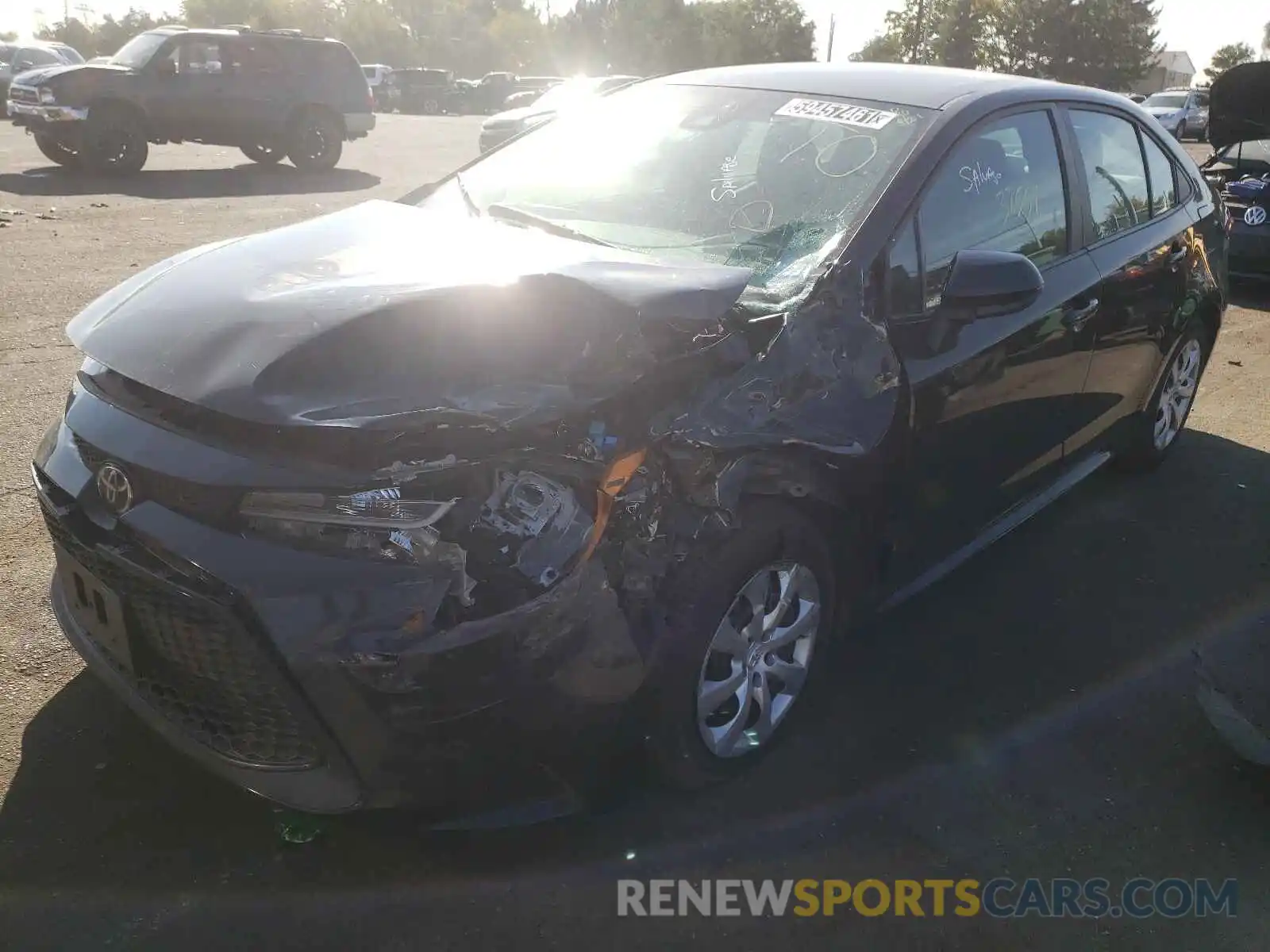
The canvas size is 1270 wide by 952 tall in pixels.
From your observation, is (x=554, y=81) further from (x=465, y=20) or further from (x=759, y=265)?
(x=465, y=20)

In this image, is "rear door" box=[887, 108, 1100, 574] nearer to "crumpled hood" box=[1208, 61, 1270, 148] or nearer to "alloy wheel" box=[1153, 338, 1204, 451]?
"alloy wheel" box=[1153, 338, 1204, 451]

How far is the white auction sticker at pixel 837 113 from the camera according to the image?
301 cm

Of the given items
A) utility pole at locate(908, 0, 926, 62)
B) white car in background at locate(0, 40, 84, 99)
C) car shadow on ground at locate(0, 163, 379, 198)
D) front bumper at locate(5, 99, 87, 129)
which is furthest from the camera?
utility pole at locate(908, 0, 926, 62)

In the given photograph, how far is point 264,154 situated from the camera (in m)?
14.9

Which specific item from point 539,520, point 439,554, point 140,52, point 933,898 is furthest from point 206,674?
point 140,52

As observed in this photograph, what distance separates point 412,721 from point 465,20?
8330 cm

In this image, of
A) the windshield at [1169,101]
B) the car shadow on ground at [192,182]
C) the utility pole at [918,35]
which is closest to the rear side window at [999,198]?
the car shadow on ground at [192,182]

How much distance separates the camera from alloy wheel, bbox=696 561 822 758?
7.84 feet

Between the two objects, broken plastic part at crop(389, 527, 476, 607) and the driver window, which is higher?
the driver window

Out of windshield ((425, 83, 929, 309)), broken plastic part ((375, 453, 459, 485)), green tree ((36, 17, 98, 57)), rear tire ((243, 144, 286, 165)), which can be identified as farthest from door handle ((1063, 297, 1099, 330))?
green tree ((36, 17, 98, 57))

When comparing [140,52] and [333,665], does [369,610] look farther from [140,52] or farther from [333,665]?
[140,52]

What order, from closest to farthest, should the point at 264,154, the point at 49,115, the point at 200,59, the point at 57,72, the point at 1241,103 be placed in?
1. the point at 1241,103
2. the point at 49,115
3. the point at 57,72
4. the point at 200,59
5. the point at 264,154

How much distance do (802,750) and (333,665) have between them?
4.71 ft

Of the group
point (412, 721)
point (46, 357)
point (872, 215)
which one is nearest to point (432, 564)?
point (412, 721)
